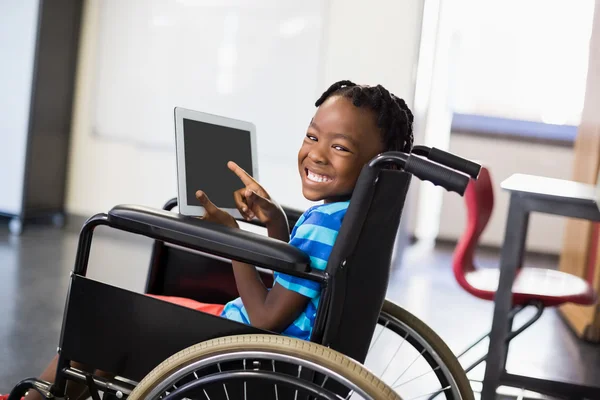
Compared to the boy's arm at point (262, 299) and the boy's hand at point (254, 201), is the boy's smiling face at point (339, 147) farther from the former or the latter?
the boy's arm at point (262, 299)

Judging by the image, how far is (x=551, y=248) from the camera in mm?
5570

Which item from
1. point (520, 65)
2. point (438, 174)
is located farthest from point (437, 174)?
point (520, 65)

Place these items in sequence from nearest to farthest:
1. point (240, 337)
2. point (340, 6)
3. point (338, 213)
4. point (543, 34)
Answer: point (240, 337), point (338, 213), point (340, 6), point (543, 34)

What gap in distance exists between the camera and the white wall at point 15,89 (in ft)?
12.7

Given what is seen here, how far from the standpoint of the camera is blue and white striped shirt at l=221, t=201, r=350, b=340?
3.89 feet

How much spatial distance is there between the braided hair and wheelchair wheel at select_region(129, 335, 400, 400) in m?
0.41

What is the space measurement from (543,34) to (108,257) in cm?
357

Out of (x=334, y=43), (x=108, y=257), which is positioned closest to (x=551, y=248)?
(x=334, y=43)

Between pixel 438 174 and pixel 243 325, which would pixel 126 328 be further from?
pixel 438 174

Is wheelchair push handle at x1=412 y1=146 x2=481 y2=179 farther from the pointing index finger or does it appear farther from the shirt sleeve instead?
the pointing index finger

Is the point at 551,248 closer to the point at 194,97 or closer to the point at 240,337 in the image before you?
the point at 194,97

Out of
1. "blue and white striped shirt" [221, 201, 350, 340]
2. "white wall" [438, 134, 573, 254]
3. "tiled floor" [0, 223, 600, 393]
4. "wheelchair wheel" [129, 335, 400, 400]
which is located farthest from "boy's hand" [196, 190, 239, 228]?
"white wall" [438, 134, 573, 254]

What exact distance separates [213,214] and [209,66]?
293cm

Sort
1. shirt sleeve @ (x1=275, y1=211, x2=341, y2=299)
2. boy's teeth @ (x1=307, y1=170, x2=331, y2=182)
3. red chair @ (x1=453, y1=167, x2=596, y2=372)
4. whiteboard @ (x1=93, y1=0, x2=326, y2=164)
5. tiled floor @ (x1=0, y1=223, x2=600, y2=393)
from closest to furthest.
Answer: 1. shirt sleeve @ (x1=275, y1=211, x2=341, y2=299)
2. boy's teeth @ (x1=307, y1=170, x2=331, y2=182)
3. red chair @ (x1=453, y1=167, x2=596, y2=372)
4. tiled floor @ (x1=0, y1=223, x2=600, y2=393)
5. whiteboard @ (x1=93, y1=0, x2=326, y2=164)
